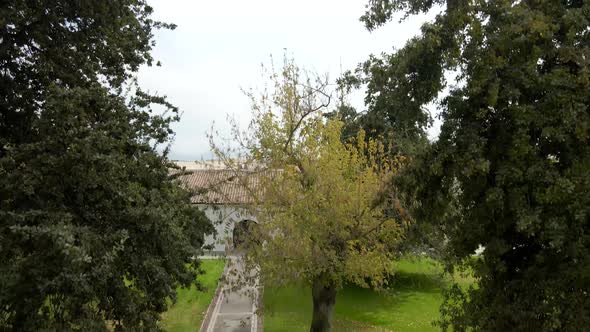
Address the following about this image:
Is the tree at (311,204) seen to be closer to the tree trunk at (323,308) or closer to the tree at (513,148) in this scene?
the tree trunk at (323,308)

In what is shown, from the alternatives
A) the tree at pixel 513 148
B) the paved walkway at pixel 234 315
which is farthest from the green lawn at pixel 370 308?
the tree at pixel 513 148

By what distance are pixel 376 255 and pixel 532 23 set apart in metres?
7.94

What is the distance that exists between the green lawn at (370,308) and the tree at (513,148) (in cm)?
866

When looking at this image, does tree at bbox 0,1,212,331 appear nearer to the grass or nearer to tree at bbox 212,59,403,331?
tree at bbox 212,59,403,331

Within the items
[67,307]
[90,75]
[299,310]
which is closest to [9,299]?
[67,307]

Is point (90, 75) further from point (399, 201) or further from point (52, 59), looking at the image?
point (399, 201)

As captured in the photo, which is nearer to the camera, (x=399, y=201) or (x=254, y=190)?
(x=399, y=201)

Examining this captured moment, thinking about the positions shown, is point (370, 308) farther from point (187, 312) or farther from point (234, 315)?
point (187, 312)

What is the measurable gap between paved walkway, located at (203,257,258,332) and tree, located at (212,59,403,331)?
2454 millimetres

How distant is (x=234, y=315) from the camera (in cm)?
2191

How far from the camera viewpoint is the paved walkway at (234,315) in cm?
1972

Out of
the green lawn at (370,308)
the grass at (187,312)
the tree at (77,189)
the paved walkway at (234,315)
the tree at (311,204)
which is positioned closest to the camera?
the tree at (77,189)

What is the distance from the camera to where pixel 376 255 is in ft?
48.4

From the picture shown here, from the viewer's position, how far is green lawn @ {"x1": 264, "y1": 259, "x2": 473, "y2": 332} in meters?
20.6
